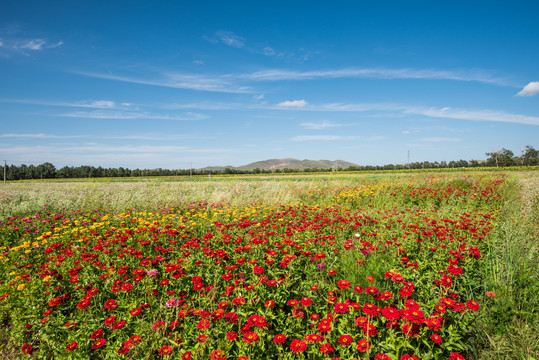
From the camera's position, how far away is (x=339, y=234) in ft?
17.3

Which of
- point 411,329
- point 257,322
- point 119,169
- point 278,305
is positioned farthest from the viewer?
point 119,169

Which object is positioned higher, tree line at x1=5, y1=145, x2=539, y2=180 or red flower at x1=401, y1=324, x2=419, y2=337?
tree line at x1=5, y1=145, x2=539, y2=180

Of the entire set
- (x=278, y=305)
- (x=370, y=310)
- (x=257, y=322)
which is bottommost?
(x=278, y=305)

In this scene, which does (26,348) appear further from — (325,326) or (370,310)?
(370,310)

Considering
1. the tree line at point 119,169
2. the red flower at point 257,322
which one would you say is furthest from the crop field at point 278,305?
the tree line at point 119,169

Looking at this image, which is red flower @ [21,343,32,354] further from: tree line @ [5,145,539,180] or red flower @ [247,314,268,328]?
tree line @ [5,145,539,180]

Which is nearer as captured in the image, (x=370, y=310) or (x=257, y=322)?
(x=370, y=310)

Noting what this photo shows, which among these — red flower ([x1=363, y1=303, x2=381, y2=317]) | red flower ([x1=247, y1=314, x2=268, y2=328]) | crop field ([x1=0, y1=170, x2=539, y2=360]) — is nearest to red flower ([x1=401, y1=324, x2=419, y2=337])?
crop field ([x1=0, y1=170, x2=539, y2=360])

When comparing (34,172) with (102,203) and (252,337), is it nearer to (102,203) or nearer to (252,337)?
(102,203)

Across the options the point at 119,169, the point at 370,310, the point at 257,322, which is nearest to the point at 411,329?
the point at 370,310

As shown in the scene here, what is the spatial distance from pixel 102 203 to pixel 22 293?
26.4 feet

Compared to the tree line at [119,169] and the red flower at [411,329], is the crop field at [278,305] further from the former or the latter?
the tree line at [119,169]

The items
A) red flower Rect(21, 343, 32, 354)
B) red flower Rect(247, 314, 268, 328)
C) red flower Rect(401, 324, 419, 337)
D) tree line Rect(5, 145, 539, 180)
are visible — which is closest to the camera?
red flower Rect(401, 324, 419, 337)

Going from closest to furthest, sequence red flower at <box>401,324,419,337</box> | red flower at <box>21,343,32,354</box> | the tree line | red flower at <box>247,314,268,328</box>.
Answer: red flower at <box>401,324,419,337</box> < red flower at <box>247,314,268,328</box> < red flower at <box>21,343,32,354</box> < the tree line
